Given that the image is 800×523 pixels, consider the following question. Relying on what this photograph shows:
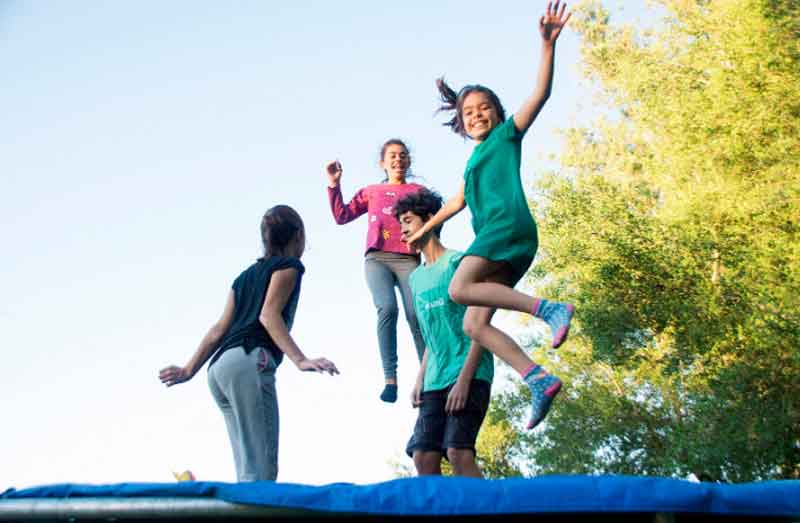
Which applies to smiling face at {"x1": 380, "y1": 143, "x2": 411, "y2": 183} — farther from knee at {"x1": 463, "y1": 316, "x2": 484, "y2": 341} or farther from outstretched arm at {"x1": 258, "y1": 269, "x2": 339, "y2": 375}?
knee at {"x1": 463, "y1": 316, "x2": 484, "y2": 341}

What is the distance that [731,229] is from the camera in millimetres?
14688

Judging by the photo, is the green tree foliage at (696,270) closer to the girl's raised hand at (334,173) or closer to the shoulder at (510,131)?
the girl's raised hand at (334,173)

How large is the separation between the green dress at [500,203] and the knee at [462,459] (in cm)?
88

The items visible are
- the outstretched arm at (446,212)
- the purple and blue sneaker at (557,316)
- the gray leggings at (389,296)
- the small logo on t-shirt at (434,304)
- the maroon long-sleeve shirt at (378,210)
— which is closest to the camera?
the purple and blue sneaker at (557,316)

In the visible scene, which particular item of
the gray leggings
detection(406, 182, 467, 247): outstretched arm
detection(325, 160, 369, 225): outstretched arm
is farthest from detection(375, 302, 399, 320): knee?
detection(406, 182, 467, 247): outstretched arm

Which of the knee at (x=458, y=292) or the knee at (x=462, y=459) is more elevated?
the knee at (x=458, y=292)

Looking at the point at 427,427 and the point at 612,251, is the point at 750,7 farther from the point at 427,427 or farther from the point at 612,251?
the point at 427,427

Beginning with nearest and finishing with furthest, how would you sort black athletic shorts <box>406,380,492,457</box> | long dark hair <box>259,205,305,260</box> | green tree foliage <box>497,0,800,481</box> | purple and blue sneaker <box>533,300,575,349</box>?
purple and blue sneaker <box>533,300,575,349</box>
black athletic shorts <box>406,380,492,457</box>
long dark hair <box>259,205,305,260</box>
green tree foliage <box>497,0,800,481</box>

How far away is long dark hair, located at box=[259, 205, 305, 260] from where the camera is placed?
16.1ft

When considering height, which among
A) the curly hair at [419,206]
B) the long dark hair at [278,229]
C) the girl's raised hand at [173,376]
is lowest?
the girl's raised hand at [173,376]

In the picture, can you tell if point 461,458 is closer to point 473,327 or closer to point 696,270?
point 473,327

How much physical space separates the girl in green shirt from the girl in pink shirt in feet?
4.88

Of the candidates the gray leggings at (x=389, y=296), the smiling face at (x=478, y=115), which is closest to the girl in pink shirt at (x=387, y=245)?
the gray leggings at (x=389, y=296)

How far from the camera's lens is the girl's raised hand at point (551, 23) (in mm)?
4539
